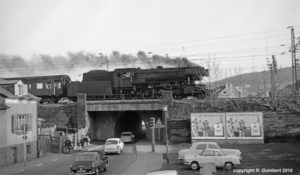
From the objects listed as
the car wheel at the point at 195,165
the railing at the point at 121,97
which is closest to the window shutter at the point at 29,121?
the car wheel at the point at 195,165

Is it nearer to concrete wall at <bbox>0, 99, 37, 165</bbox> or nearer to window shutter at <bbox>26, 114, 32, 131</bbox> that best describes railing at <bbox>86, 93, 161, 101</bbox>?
window shutter at <bbox>26, 114, 32, 131</bbox>

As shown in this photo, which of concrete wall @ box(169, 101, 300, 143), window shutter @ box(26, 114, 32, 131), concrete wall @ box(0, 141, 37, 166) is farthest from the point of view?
concrete wall @ box(169, 101, 300, 143)

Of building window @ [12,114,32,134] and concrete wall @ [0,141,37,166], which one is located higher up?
building window @ [12,114,32,134]

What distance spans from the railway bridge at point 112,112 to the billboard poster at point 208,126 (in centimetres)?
759

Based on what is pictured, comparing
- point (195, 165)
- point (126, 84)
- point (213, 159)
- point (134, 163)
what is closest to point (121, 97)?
point (126, 84)

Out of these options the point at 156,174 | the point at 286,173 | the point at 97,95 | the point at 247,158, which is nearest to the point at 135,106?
the point at 97,95

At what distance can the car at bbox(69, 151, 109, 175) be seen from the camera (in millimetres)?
20875

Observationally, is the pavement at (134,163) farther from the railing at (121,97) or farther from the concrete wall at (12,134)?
the railing at (121,97)

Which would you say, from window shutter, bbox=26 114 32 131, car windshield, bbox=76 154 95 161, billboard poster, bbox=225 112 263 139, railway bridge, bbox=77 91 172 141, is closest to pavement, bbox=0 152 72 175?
window shutter, bbox=26 114 32 131

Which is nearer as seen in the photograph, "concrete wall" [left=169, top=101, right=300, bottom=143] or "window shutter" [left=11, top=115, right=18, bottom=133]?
"window shutter" [left=11, top=115, right=18, bottom=133]

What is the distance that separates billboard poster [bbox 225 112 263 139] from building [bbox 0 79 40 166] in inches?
702

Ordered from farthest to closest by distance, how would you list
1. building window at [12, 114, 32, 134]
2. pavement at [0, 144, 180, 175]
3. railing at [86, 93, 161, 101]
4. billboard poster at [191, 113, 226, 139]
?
railing at [86, 93, 161, 101]
billboard poster at [191, 113, 226, 139]
building window at [12, 114, 32, 134]
pavement at [0, 144, 180, 175]

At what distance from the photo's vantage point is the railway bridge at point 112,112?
45.2 m

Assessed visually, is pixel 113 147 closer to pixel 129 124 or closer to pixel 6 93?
pixel 6 93
